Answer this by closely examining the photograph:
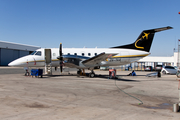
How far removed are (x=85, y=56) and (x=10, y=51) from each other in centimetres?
5889

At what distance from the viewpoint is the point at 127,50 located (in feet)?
70.9

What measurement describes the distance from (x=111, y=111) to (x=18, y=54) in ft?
246

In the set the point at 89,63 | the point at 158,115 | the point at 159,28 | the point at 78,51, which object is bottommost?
the point at 158,115

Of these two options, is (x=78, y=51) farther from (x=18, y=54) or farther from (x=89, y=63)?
(x=18, y=54)

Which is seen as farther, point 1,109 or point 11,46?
point 11,46

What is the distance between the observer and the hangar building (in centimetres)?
6497

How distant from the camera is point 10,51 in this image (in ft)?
226

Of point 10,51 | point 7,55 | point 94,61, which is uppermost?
point 10,51

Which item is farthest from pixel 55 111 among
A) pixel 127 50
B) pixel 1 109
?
pixel 127 50

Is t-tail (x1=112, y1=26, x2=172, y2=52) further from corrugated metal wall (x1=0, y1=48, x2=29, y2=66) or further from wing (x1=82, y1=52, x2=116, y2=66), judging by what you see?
corrugated metal wall (x1=0, y1=48, x2=29, y2=66)

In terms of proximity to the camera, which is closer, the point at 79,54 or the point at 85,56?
the point at 79,54

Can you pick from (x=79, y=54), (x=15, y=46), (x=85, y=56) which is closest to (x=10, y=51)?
(x=15, y=46)

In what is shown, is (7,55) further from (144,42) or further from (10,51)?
(144,42)

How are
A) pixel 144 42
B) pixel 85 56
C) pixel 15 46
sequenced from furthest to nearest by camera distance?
pixel 15 46 → pixel 144 42 → pixel 85 56
